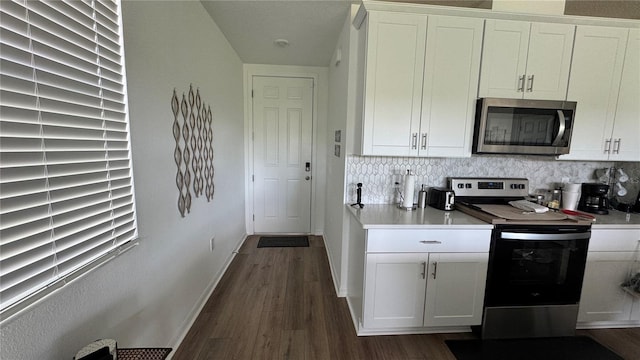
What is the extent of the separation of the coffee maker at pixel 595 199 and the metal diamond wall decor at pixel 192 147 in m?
3.31

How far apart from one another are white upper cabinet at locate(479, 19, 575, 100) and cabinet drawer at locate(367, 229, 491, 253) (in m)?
1.12

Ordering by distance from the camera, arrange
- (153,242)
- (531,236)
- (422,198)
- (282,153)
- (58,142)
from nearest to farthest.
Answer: (58,142) < (153,242) < (531,236) < (422,198) < (282,153)

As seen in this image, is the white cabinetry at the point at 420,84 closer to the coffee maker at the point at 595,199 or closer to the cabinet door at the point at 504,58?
the cabinet door at the point at 504,58

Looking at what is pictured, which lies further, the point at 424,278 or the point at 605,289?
the point at 605,289

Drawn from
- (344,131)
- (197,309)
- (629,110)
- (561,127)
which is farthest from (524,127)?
(197,309)

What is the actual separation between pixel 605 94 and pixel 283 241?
146 inches

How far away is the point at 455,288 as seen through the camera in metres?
1.94

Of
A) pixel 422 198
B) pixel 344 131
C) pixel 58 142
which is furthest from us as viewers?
pixel 344 131

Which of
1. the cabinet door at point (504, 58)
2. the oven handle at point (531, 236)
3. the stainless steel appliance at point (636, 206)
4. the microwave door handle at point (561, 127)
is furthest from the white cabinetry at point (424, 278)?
the stainless steel appliance at point (636, 206)

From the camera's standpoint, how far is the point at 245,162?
4.02 meters

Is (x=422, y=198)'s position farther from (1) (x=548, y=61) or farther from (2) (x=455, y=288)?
(1) (x=548, y=61)

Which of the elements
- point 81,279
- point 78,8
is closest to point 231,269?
point 81,279

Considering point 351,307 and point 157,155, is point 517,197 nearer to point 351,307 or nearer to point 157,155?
point 351,307

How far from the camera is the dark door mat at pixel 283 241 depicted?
149 inches
